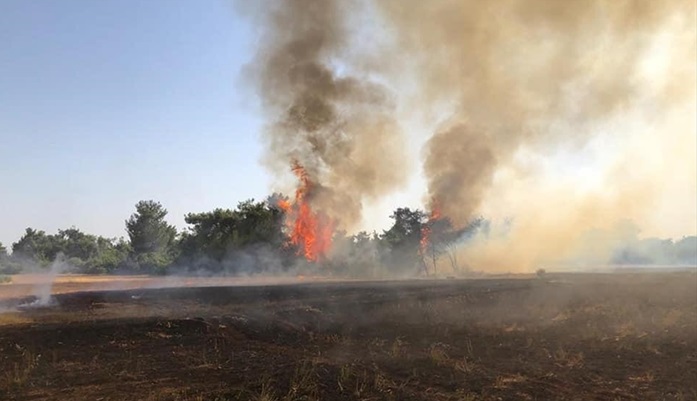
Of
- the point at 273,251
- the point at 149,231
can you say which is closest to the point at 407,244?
the point at 273,251

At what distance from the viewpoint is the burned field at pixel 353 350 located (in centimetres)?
883

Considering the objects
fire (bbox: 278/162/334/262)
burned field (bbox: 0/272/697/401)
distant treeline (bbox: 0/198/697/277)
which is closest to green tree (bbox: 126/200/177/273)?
distant treeline (bbox: 0/198/697/277)

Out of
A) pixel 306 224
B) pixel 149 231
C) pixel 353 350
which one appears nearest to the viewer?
pixel 353 350

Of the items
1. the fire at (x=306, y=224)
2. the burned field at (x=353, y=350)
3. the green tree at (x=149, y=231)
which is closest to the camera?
the burned field at (x=353, y=350)

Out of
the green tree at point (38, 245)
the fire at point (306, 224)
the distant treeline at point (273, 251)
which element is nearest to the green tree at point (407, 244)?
the distant treeline at point (273, 251)

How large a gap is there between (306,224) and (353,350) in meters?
29.9

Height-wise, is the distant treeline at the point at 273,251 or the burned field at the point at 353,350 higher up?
the distant treeline at the point at 273,251

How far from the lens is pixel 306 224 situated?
1670 inches

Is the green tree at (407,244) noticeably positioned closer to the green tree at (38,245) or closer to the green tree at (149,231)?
the green tree at (149,231)

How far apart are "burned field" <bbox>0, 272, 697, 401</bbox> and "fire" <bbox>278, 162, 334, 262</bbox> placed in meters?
18.4

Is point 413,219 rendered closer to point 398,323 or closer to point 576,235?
point 576,235

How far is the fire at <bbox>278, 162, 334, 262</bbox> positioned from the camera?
40.8 meters

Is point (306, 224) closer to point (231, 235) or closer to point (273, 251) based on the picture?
point (273, 251)

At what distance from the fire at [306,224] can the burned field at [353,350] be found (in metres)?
18.4
